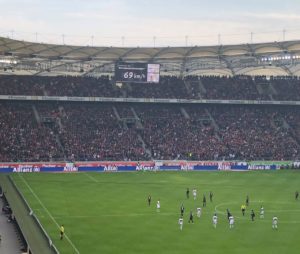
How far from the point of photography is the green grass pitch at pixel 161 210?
35156 mm

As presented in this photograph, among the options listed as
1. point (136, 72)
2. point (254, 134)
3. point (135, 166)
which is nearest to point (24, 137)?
point (135, 166)

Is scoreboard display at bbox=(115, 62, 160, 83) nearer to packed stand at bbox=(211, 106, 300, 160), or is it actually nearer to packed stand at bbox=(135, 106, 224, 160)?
packed stand at bbox=(135, 106, 224, 160)

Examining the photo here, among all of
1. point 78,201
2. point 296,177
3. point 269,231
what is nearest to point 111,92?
point 296,177

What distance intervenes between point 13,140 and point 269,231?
151 feet

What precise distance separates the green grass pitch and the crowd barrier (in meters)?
3.00

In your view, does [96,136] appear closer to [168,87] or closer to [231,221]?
[168,87]

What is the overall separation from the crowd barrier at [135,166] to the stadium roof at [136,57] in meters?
16.6

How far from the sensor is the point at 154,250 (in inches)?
1330

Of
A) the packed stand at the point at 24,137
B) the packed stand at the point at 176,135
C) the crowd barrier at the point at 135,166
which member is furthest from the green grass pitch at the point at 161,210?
the packed stand at the point at 176,135

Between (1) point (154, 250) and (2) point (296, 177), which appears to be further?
(2) point (296, 177)

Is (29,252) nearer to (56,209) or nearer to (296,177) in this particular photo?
(56,209)

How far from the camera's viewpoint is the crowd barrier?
69.4 m

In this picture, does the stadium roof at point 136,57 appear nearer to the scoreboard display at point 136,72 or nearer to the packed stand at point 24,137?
the scoreboard display at point 136,72

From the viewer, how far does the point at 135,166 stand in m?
74.4
